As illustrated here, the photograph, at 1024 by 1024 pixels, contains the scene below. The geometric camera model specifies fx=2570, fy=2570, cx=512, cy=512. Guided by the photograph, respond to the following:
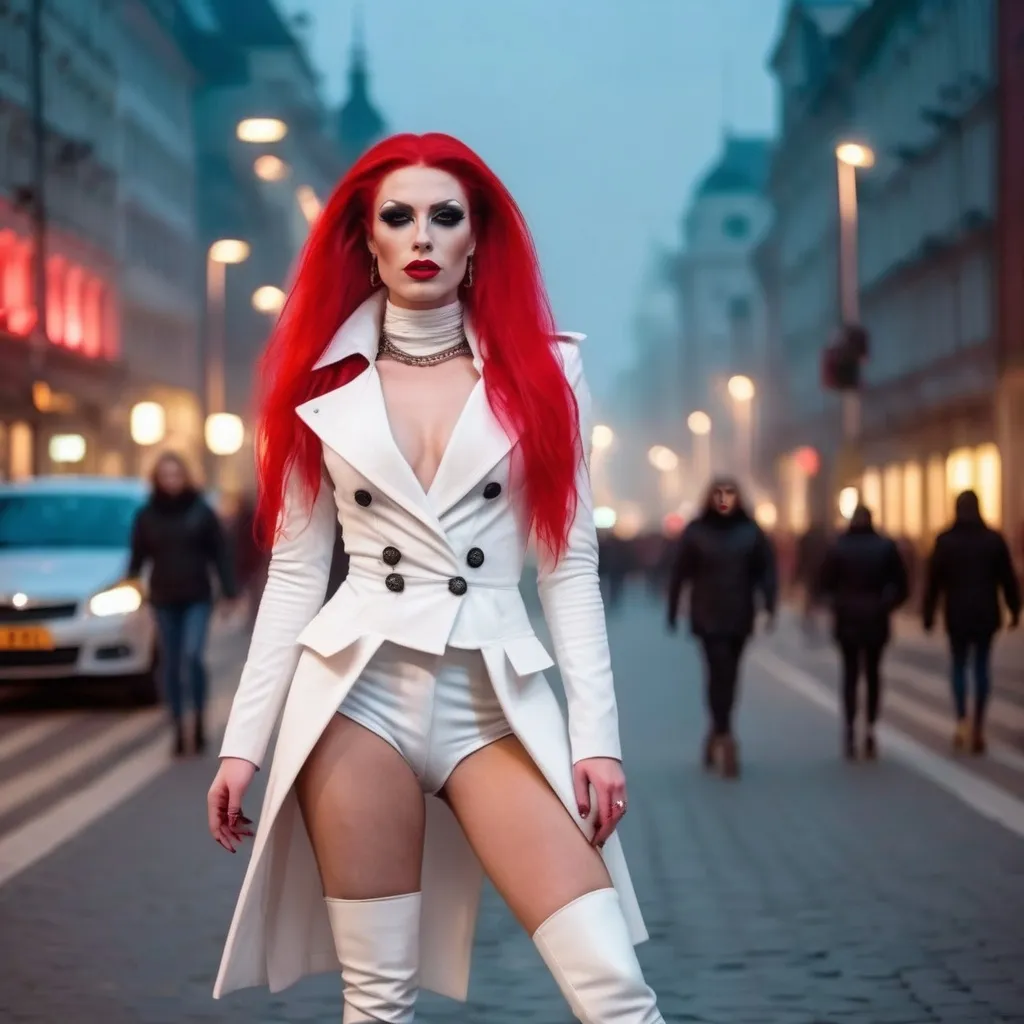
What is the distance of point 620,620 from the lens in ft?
145

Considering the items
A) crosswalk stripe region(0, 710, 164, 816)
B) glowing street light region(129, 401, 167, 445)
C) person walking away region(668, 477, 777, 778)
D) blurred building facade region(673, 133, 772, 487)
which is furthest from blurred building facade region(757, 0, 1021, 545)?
blurred building facade region(673, 133, 772, 487)

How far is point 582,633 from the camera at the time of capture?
4.28 m

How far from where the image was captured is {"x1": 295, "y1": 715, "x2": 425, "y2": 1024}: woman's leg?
4172mm

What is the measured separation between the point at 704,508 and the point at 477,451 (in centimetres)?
1067

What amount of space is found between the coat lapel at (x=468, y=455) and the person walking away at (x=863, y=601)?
1124cm

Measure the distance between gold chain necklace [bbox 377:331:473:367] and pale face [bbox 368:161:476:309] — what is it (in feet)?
0.29

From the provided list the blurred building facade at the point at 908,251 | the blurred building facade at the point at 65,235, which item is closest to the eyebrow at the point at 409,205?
the blurred building facade at the point at 908,251

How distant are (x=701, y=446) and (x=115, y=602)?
13033 cm

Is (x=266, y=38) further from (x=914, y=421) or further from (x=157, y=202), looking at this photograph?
(x=914, y=421)

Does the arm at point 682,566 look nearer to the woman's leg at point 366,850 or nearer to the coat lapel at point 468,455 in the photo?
the coat lapel at point 468,455

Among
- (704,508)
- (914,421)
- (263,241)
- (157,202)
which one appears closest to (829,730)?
(704,508)

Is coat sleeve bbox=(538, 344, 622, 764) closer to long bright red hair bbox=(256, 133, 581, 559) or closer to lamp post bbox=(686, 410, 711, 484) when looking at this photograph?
long bright red hair bbox=(256, 133, 581, 559)

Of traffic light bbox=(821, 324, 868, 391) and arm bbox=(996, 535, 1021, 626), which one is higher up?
traffic light bbox=(821, 324, 868, 391)

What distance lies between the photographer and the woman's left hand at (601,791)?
4.14 m
